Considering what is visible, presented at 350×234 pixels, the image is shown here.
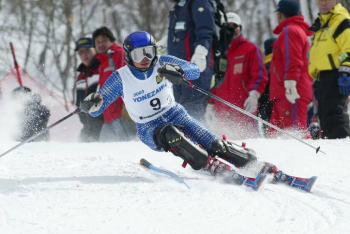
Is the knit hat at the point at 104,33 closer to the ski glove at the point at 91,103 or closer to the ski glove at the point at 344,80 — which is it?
the ski glove at the point at 91,103

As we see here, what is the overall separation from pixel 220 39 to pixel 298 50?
1026 mm

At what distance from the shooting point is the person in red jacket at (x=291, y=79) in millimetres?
7035

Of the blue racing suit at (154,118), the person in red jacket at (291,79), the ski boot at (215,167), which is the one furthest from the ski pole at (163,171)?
the person in red jacket at (291,79)

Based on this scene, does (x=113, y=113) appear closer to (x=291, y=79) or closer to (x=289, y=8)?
(x=291, y=79)

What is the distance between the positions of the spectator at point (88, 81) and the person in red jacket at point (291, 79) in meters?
2.55

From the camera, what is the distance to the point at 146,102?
16.8ft

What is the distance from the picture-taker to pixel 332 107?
21.4 feet

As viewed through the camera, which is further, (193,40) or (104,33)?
(104,33)

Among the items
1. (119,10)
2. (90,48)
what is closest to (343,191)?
(90,48)

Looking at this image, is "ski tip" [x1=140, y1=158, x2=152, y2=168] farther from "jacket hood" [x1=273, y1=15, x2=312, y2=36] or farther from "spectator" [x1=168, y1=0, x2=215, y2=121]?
"jacket hood" [x1=273, y1=15, x2=312, y2=36]

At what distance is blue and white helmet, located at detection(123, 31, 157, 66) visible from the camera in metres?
5.07

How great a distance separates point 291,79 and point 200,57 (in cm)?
133

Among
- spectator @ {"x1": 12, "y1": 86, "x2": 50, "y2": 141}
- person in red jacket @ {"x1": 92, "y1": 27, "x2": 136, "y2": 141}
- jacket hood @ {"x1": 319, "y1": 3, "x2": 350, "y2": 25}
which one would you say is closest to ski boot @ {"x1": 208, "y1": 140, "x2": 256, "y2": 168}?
jacket hood @ {"x1": 319, "y1": 3, "x2": 350, "y2": 25}

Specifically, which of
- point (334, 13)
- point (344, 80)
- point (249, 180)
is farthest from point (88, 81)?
point (249, 180)
